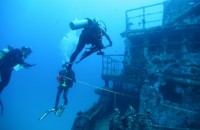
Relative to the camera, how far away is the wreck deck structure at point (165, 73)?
1088 cm

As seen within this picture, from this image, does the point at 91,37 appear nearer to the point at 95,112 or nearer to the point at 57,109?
the point at 57,109

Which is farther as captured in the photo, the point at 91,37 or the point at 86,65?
the point at 86,65

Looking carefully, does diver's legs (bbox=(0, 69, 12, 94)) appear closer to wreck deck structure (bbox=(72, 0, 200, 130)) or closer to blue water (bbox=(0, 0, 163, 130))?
wreck deck structure (bbox=(72, 0, 200, 130))

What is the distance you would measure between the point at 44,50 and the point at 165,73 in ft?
442

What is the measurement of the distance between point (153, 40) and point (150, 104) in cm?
341

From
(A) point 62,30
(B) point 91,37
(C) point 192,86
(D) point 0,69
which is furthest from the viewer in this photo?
(A) point 62,30

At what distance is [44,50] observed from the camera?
464 feet

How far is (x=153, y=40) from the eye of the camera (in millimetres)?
12664

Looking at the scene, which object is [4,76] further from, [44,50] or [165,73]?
[44,50]

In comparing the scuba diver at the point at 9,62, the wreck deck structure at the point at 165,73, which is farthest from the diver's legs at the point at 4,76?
the wreck deck structure at the point at 165,73

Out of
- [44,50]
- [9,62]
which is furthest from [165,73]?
[44,50]

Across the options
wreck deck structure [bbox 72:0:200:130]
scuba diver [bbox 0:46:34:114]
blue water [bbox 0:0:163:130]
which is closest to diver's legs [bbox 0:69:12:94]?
scuba diver [bbox 0:46:34:114]

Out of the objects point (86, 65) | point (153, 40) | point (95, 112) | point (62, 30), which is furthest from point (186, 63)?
point (62, 30)

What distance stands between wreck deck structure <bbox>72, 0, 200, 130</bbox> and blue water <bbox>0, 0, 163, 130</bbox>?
260 ft
